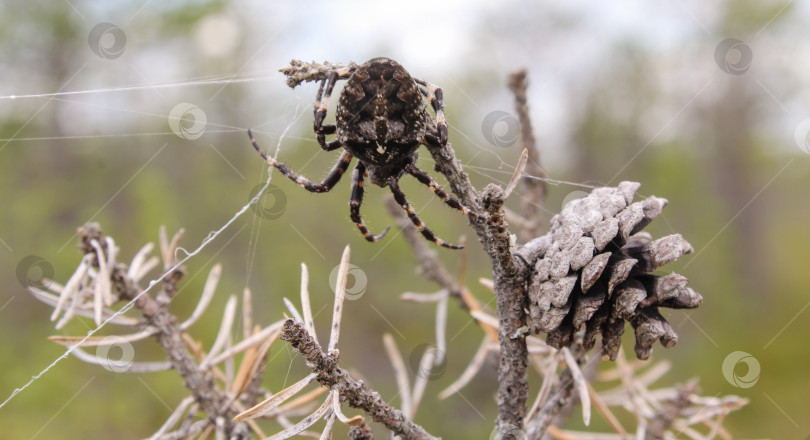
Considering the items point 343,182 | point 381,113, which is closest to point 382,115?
point 381,113

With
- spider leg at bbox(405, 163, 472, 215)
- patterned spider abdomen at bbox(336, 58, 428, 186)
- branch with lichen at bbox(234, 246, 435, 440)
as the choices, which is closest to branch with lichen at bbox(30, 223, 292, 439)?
branch with lichen at bbox(234, 246, 435, 440)

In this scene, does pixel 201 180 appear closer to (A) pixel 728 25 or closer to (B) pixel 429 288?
(B) pixel 429 288

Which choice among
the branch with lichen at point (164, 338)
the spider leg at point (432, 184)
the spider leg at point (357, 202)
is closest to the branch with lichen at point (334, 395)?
the branch with lichen at point (164, 338)

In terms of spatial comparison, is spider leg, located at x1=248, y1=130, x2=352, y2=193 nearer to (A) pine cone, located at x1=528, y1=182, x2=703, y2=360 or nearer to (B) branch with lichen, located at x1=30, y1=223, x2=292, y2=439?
(B) branch with lichen, located at x1=30, y1=223, x2=292, y2=439

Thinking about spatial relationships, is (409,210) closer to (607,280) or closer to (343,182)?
(607,280)

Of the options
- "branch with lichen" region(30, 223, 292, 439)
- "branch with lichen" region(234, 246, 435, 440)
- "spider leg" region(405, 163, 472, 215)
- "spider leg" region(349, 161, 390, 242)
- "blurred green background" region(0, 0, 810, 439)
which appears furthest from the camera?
"blurred green background" region(0, 0, 810, 439)

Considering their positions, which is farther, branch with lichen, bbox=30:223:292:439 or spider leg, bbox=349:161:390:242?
spider leg, bbox=349:161:390:242
